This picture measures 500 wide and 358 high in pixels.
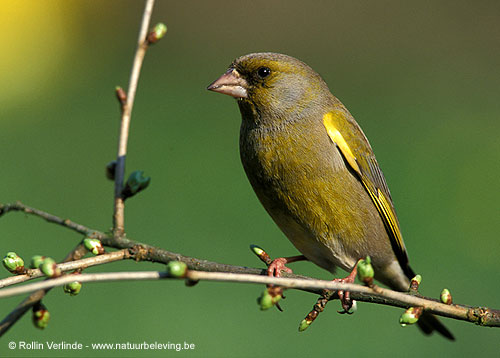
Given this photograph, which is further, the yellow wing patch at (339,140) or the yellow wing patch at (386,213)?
the yellow wing patch at (386,213)

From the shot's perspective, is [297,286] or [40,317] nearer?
[297,286]

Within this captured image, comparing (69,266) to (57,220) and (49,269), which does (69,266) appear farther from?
(57,220)

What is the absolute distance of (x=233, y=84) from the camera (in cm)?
334

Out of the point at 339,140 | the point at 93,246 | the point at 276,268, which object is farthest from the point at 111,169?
the point at 339,140

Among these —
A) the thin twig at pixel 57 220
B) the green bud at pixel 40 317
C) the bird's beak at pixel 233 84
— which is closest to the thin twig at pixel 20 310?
the green bud at pixel 40 317

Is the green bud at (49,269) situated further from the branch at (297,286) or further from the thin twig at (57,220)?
the thin twig at (57,220)

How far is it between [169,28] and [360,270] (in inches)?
343

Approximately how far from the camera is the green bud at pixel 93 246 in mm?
2447

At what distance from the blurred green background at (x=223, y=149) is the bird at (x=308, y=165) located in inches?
54.0

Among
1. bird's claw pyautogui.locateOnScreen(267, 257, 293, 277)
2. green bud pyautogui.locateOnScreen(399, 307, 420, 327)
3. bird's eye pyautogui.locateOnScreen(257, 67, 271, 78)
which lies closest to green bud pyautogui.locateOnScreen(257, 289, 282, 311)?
green bud pyautogui.locateOnScreen(399, 307, 420, 327)

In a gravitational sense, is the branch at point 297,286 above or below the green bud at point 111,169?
below

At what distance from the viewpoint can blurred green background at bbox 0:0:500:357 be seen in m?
4.64

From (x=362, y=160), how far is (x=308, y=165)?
1.27 ft

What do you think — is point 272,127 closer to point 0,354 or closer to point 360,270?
point 360,270
